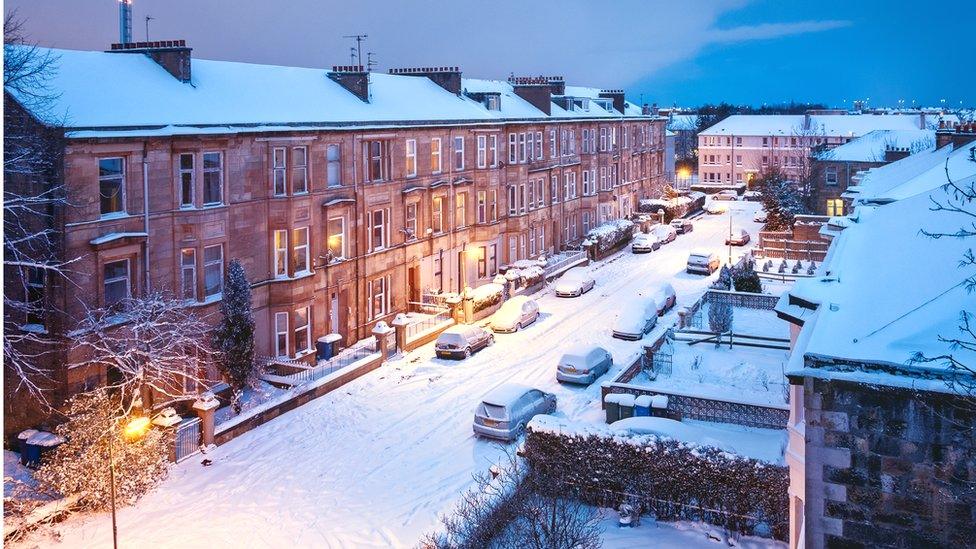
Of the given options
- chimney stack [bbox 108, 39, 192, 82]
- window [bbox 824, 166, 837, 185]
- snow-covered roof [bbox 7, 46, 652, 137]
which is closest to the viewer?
snow-covered roof [bbox 7, 46, 652, 137]

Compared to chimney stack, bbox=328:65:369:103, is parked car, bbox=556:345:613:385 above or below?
below

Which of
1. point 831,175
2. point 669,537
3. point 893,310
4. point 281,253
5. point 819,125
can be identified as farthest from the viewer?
point 819,125

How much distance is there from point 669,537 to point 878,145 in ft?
181

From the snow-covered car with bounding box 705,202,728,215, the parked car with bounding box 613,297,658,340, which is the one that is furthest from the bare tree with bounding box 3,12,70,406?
the snow-covered car with bounding box 705,202,728,215

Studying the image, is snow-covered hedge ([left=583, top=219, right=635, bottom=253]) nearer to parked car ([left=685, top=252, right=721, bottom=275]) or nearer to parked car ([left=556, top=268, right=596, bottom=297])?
parked car ([left=685, top=252, right=721, bottom=275])

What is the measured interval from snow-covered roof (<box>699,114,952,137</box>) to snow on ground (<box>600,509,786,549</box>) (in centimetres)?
8525

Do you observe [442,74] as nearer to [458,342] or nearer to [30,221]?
[458,342]

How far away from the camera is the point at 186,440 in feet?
68.7

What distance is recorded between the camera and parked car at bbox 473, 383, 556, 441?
2192 centimetres

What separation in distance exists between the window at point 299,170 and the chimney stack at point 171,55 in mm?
4400

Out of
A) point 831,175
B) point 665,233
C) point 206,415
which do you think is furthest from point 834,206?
point 206,415

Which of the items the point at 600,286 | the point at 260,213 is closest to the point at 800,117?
the point at 600,286

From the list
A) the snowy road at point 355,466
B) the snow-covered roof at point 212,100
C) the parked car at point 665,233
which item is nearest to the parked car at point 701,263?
the parked car at point 665,233

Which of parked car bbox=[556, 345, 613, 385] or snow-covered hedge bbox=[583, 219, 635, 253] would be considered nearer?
parked car bbox=[556, 345, 613, 385]
